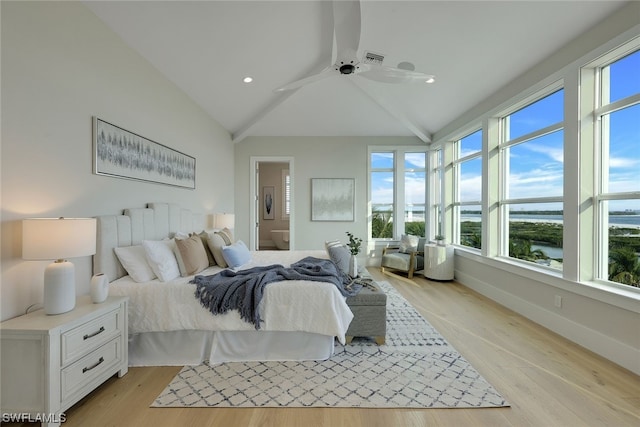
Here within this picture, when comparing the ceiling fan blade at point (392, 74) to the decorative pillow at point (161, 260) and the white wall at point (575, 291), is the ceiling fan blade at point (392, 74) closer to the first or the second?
the white wall at point (575, 291)

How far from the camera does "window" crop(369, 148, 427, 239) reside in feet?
20.3

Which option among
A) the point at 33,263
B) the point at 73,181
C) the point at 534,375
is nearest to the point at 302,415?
the point at 534,375

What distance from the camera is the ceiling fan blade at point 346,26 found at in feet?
6.97

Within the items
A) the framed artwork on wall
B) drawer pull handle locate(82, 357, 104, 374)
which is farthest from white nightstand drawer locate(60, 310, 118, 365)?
the framed artwork on wall

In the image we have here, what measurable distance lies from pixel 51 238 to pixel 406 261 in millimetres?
4881

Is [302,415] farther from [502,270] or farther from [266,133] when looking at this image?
[266,133]

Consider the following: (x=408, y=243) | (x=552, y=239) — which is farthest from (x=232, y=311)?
(x=408, y=243)

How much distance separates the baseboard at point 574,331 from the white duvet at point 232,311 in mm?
2211

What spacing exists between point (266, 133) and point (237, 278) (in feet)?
13.9

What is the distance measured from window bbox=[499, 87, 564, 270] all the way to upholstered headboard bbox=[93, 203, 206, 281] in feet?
14.4

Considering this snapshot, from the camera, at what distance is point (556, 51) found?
2949 millimetres

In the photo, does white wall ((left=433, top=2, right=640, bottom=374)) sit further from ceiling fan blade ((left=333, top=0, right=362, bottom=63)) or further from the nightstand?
the nightstand

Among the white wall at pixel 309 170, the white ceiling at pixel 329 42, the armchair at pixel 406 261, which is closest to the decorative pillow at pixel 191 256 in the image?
the white ceiling at pixel 329 42

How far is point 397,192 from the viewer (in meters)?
6.20
